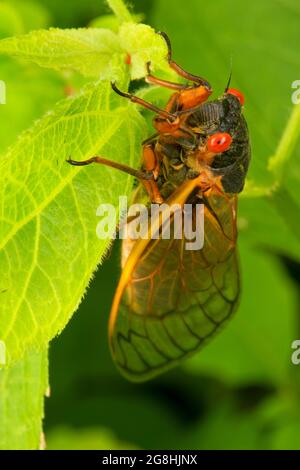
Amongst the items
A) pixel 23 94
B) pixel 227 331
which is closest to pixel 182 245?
pixel 23 94

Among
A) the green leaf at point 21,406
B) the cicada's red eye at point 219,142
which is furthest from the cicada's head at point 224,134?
the green leaf at point 21,406

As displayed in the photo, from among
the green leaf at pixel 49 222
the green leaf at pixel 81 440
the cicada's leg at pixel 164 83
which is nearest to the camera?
the green leaf at pixel 49 222

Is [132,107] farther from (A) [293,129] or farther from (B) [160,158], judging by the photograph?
(A) [293,129]

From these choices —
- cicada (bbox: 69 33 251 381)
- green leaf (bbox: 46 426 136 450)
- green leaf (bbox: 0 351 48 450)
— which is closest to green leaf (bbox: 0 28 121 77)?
cicada (bbox: 69 33 251 381)

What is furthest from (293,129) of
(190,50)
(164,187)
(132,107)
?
(190,50)

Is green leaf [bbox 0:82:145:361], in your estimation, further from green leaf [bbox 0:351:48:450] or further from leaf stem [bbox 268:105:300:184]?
leaf stem [bbox 268:105:300:184]

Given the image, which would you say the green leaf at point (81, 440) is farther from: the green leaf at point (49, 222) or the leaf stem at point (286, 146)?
the green leaf at point (49, 222)
